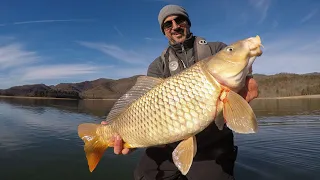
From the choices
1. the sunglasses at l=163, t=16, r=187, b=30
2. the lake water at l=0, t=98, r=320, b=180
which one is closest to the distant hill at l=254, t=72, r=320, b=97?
the lake water at l=0, t=98, r=320, b=180

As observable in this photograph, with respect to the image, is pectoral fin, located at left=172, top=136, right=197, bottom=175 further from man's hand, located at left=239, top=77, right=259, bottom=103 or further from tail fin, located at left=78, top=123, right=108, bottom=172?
tail fin, located at left=78, top=123, right=108, bottom=172

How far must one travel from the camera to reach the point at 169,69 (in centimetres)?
442

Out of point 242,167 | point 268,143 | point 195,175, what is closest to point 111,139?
point 195,175

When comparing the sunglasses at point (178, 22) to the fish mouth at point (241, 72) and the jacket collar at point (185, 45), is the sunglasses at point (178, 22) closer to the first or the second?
the jacket collar at point (185, 45)

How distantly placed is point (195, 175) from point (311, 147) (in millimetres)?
5681

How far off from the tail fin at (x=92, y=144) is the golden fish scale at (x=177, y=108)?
68cm

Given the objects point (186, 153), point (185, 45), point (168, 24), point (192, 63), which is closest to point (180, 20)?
point (168, 24)

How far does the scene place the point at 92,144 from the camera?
3.32 m

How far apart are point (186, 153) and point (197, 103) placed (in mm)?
567

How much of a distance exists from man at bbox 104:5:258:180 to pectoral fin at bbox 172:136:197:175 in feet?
2.65

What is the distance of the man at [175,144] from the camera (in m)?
3.91

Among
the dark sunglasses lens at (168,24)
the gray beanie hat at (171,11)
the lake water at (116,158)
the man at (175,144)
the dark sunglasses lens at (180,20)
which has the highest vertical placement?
the gray beanie hat at (171,11)

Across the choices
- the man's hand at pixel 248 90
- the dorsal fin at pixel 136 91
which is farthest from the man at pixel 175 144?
the man's hand at pixel 248 90

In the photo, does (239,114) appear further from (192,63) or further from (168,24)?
(168,24)
